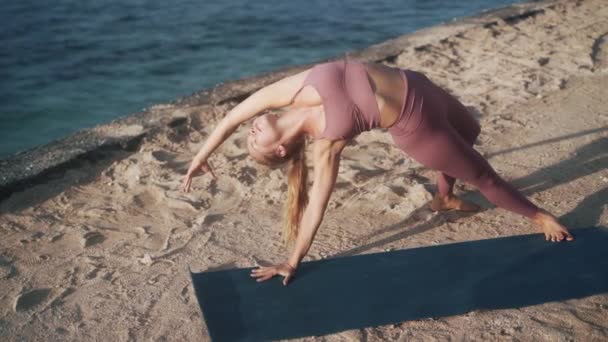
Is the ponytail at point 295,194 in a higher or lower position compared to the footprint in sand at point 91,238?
higher

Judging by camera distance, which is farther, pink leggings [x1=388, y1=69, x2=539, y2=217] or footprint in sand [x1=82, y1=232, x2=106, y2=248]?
footprint in sand [x1=82, y1=232, x2=106, y2=248]

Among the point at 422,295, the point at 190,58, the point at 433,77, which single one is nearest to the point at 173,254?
the point at 422,295

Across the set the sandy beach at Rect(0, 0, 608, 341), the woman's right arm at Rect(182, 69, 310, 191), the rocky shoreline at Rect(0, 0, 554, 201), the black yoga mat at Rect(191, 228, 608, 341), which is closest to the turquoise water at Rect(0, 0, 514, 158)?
the rocky shoreline at Rect(0, 0, 554, 201)

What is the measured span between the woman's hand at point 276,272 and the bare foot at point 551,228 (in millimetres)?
1463

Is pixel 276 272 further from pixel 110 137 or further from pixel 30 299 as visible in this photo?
pixel 110 137

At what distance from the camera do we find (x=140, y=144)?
5.52 meters

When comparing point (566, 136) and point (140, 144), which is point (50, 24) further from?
point (566, 136)

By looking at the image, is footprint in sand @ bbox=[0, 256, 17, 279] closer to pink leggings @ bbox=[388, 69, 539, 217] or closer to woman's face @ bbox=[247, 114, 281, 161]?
woman's face @ bbox=[247, 114, 281, 161]

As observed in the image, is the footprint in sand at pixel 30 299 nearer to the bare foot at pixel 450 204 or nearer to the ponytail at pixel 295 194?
the ponytail at pixel 295 194

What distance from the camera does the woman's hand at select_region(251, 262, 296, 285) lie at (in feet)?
11.5

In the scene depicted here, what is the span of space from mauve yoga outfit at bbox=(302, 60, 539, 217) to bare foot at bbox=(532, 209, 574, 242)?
2.6 inches

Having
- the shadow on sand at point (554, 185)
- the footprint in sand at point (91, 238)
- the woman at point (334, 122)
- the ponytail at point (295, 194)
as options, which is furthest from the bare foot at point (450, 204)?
the footprint in sand at point (91, 238)

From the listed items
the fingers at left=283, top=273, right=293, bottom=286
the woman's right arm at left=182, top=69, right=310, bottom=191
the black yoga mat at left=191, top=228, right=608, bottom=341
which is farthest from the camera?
the fingers at left=283, top=273, right=293, bottom=286

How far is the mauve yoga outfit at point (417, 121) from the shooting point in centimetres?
327
